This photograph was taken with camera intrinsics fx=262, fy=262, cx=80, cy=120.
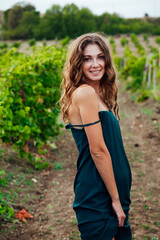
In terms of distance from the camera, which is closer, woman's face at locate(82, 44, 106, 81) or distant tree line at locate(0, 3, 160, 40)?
woman's face at locate(82, 44, 106, 81)

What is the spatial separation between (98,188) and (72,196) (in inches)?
92.4

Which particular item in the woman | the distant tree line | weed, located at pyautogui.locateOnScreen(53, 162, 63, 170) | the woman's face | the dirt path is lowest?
the dirt path

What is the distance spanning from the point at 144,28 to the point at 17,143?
234 feet

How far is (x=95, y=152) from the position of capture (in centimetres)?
152

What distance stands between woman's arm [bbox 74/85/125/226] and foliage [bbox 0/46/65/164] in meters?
1.58

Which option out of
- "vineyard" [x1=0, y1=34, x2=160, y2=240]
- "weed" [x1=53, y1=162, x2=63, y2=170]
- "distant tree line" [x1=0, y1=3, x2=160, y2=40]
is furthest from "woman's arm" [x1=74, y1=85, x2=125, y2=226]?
"distant tree line" [x1=0, y1=3, x2=160, y2=40]

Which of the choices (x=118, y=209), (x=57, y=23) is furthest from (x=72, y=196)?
(x=57, y=23)

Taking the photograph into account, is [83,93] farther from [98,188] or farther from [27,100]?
[27,100]

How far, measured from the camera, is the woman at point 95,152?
1512 millimetres

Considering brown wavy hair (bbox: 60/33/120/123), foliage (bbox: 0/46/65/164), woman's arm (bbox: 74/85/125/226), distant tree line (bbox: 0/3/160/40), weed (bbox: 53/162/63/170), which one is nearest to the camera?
woman's arm (bbox: 74/85/125/226)

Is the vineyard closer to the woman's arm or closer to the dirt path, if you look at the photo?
the dirt path

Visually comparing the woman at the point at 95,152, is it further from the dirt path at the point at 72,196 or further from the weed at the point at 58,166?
the weed at the point at 58,166

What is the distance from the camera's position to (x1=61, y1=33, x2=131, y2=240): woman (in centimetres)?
151

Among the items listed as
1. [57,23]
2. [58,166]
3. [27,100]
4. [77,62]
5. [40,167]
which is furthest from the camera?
[57,23]
